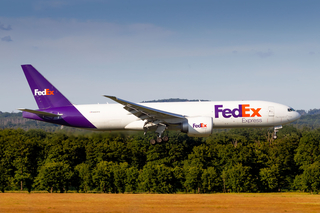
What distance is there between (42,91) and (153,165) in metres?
44.0

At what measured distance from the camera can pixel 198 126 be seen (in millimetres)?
39094

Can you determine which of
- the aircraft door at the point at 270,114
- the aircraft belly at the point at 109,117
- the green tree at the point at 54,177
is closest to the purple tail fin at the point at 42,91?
the aircraft belly at the point at 109,117

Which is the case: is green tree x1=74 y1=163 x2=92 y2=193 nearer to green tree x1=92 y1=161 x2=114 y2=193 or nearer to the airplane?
green tree x1=92 y1=161 x2=114 y2=193

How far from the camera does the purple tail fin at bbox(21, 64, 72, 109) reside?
44062 millimetres

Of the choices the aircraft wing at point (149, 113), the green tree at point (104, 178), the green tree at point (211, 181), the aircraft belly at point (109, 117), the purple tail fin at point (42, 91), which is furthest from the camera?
the green tree at point (211, 181)

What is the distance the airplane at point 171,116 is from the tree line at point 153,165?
111ft

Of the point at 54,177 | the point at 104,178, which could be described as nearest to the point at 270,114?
the point at 104,178

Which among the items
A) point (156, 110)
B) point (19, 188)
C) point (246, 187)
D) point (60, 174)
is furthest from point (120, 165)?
point (156, 110)

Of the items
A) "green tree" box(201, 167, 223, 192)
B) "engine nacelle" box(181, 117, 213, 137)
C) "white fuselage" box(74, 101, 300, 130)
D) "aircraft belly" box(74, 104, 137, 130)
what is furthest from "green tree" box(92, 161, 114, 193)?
"engine nacelle" box(181, 117, 213, 137)

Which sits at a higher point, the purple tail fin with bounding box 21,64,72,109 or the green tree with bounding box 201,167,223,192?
the purple tail fin with bounding box 21,64,72,109

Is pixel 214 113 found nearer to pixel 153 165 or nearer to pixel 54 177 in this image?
pixel 153 165

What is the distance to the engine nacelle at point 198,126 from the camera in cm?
3903

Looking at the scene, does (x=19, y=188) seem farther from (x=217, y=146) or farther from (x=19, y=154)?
(x=217, y=146)

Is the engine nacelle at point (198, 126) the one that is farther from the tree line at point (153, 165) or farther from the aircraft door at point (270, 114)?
the tree line at point (153, 165)
